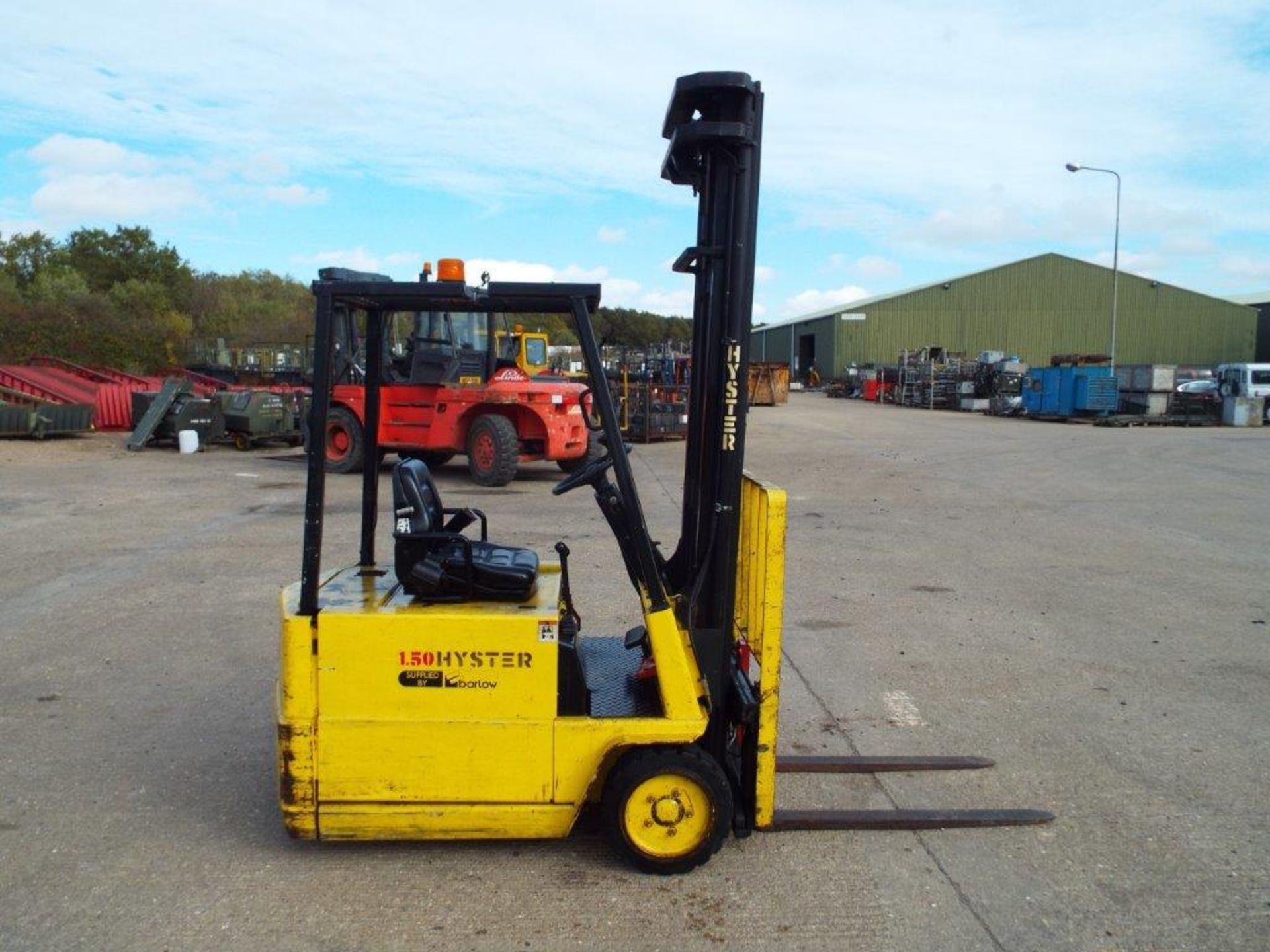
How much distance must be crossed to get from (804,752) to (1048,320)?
58.4m

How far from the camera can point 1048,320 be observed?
189ft

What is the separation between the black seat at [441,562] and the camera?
3.78 metres

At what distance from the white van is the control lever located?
33.8 meters

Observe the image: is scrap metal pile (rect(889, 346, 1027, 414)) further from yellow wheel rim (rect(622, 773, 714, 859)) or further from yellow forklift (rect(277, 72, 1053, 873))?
yellow wheel rim (rect(622, 773, 714, 859))

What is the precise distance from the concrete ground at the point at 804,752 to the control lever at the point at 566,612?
817 mm

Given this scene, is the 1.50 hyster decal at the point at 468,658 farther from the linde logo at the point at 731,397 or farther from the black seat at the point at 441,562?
the linde logo at the point at 731,397

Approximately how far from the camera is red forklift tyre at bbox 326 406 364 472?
15.8m

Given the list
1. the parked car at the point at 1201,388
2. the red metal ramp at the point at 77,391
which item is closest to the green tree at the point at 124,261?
the red metal ramp at the point at 77,391

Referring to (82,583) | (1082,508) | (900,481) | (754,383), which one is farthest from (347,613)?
(754,383)

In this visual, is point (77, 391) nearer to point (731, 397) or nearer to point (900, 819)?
point (731, 397)

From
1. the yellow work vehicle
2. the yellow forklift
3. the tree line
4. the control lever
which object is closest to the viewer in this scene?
the yellow forklift

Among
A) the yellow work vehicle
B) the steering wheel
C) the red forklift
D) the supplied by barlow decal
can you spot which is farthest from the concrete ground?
the yellow work vehicle

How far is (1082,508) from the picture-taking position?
Answer: 1305 cm

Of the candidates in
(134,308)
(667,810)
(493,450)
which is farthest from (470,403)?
(134,308)
